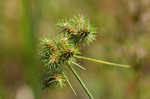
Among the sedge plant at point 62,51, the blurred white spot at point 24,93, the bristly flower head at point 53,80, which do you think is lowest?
the blurred white spot at point 24,93

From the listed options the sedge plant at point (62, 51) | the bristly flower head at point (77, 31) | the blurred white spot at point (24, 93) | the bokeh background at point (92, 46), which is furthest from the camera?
the blurred white spot at point (24, 93)

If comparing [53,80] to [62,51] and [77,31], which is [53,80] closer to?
[62,51]

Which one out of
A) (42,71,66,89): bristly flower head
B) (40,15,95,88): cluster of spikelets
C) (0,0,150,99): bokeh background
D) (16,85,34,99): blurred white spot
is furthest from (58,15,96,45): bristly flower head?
(16,85,34,99): blurred white spot

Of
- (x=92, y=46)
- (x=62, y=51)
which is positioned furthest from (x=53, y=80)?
(x=92, y=46)

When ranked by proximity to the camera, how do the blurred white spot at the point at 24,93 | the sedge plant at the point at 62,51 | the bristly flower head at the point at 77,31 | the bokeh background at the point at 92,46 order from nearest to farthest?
the sedge plant at the point at 62,51, the bristly flower head at the point at 77,31, the bokeh background at the point at 92,46, the blurred white spot at the point at 24,93

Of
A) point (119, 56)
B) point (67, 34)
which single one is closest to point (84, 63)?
point (119, 56)

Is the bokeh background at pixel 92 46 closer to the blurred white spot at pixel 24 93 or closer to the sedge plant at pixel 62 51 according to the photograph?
the blurred white spot at pixel 24 93

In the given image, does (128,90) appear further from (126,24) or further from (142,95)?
(126,24)

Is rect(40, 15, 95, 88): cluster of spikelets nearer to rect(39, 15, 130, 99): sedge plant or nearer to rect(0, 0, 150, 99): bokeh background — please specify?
rect(39, 15, 130, 99): sedge plant

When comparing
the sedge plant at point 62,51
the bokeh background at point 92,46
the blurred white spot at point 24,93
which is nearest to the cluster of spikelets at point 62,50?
the sedge plant at point 62,51
